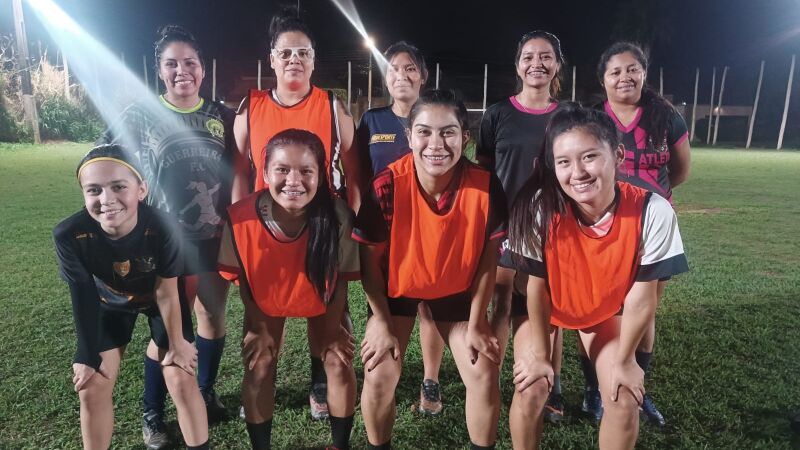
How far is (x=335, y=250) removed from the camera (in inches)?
89.8

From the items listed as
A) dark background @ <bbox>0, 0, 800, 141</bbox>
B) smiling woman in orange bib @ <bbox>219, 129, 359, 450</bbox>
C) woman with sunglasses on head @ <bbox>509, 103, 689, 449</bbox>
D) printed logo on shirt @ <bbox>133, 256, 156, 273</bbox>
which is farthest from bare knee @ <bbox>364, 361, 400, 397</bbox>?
dark background @ <bbox>0, 0, 800, 141</bbox>

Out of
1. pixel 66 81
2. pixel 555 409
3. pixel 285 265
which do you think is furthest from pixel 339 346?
pixel 66 81

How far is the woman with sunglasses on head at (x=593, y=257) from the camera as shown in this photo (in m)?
2.06

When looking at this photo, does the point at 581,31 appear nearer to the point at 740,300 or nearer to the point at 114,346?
the point at 740,300

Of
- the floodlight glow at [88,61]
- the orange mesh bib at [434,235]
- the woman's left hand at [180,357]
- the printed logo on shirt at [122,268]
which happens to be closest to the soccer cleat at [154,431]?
the woman's left hand at [180,357]

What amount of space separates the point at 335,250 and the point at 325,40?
28341 millimetres

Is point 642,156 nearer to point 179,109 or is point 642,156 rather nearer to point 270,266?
point 270,266

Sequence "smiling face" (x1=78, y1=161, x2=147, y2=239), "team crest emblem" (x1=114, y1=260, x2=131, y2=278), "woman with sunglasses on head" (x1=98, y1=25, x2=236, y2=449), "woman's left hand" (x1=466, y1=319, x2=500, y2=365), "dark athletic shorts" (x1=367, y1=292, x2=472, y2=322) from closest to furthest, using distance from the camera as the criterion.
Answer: "smiling face" (x1=78, y1=161, x2=147, y2=239), "team crest emblem" (x1=114, y1=260, x2=131, y2=278), "woman's left hand" (x1=466, y1=319, x2=500, y2=365), "dark athletic shorts" (x1=367, y1=292, x2=472, y2=322), "woman with sunglasses on head" (x1=98, y1=25, x2=236, y2=449)

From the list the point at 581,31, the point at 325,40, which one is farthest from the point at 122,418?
the point at 581,31

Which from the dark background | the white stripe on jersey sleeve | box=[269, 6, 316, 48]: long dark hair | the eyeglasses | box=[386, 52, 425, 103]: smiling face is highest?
the dark background

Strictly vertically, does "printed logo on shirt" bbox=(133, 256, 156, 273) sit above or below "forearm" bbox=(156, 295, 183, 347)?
above

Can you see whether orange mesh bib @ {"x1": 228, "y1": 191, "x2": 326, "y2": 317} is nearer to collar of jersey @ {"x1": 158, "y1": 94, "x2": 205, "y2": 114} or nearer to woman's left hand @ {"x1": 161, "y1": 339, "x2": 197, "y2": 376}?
woman's left hand @ {"x1": 161, "y1": 339, "x2": 197, "y2": 376}

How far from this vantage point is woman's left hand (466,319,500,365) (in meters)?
2.27

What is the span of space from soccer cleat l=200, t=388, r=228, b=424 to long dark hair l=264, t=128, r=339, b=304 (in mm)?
1001
